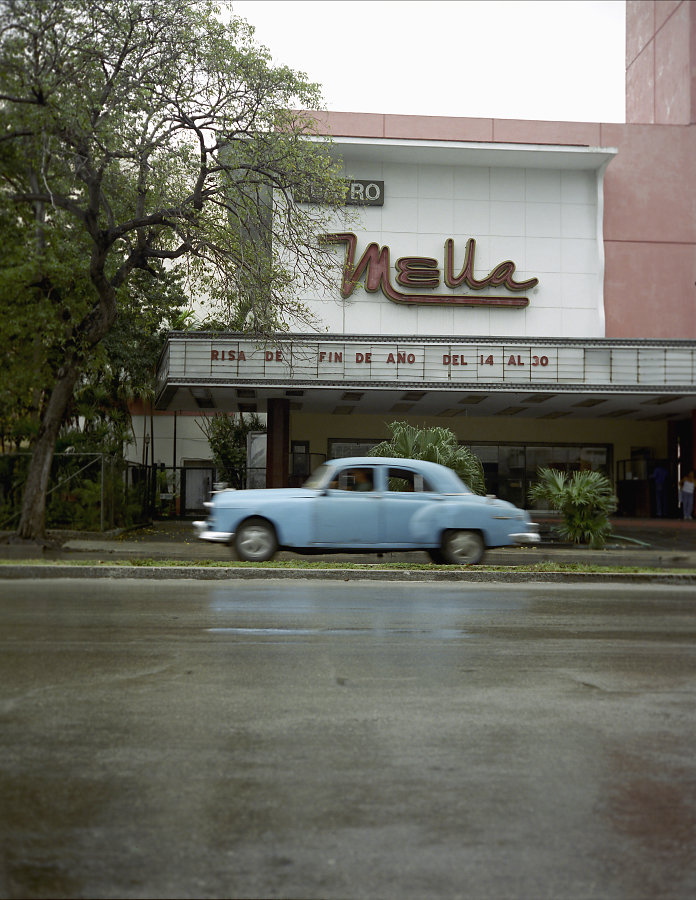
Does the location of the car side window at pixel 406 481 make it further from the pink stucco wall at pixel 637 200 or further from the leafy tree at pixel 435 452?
the pink stucco wall at pixel 637 200

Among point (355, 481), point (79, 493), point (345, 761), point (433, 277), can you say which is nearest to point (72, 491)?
point (79, 493)

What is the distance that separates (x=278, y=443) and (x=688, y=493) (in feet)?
46.1

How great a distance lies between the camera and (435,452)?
2144cm

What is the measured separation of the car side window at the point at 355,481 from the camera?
15367 mm

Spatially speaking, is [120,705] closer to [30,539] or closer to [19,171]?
[30,539]

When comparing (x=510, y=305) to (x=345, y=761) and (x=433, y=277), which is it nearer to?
(x=433, y=277)

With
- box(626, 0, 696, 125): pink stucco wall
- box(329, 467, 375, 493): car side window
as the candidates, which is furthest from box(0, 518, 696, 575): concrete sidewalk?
box(626, 0, 696, 125): pink stucco wall

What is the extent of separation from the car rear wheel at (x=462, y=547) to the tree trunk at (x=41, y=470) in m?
8.73

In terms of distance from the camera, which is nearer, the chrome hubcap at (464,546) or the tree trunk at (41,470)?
the chrome hubcap at (464,546)

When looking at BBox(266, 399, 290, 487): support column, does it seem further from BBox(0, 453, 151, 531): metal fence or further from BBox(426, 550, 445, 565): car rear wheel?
BBox(426, 550, 445, 565): car rear wheel

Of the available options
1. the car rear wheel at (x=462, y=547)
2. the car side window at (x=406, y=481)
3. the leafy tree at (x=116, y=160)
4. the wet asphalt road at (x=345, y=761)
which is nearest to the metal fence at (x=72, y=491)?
the leafy tree at (x=116, y=160)

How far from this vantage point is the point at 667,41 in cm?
4247

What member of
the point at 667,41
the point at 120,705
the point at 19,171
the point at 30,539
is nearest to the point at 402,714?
the point at 120,705

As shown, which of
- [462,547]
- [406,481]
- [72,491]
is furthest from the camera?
[72,491]
